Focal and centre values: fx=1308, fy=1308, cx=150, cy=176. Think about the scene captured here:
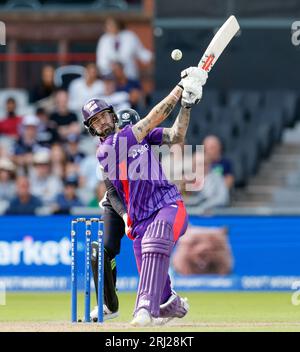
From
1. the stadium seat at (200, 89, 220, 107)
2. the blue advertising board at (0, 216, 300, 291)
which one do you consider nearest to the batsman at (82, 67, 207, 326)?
the blue advertising board at (0, 216, 300, 291)

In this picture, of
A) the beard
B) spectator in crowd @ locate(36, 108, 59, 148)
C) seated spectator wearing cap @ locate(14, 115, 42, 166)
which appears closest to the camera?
the beard

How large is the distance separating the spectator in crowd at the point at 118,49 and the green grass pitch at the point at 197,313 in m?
4.59

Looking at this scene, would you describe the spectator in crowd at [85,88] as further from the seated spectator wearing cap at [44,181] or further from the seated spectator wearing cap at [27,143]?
the seated spectator wearing cap at [44,181]

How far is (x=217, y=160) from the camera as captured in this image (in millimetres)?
17156

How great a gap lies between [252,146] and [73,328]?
350 inches

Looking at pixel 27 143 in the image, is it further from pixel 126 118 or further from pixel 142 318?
pixel 142 318

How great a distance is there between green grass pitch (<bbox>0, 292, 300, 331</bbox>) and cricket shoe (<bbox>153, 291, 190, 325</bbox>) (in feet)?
0.31

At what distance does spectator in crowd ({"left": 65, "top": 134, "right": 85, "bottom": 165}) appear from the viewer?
18.4 metres

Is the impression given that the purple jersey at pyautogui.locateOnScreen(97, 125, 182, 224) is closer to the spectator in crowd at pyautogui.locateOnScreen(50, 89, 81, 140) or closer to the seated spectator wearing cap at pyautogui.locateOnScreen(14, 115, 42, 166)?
the seated spectator wearing cap at pyautogui.locateOnScreen(14, 115, 42, 166)

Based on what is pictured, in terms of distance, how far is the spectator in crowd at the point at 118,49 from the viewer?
63.3 ft

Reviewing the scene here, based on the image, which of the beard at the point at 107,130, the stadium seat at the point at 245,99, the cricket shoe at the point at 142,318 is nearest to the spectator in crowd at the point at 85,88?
the stadium seat at the point at 245,99

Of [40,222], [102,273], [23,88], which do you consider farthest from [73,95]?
[102,273]

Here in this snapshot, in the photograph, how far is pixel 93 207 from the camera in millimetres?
17016

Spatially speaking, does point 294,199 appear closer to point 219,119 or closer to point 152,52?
point 219,119
